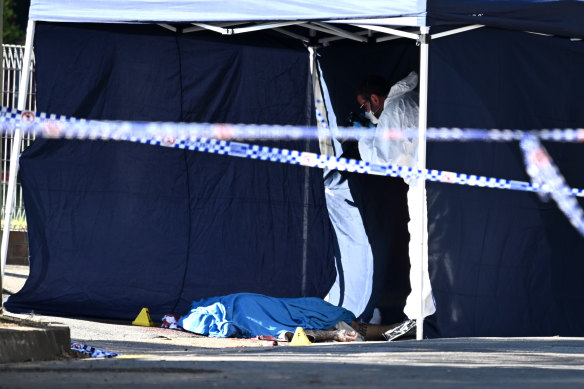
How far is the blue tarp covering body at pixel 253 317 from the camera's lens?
31.0 feet

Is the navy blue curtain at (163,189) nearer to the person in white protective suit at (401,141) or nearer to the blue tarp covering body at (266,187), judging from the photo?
the blue tarp covering body at (266,187)

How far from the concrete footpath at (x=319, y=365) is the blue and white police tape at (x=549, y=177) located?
1014 mm

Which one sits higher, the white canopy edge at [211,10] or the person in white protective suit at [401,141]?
the white canopy edge at [211,10]

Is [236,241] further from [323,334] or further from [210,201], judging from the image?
[323,334]

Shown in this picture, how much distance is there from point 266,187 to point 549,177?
2.66 meters

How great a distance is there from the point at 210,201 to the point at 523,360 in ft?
13.6

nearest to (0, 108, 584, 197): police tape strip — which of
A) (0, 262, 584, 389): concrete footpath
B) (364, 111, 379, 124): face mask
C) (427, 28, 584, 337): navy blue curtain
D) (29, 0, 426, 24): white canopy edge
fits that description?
(427, 28, 584, 337): navy blue curtain

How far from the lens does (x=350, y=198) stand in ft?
35.4

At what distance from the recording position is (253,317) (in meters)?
9.52

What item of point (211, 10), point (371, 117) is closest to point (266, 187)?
point (371, 117)

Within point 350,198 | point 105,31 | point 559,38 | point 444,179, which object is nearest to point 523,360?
point 444,179

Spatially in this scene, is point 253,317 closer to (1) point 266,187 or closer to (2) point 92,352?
(1) point 266,187

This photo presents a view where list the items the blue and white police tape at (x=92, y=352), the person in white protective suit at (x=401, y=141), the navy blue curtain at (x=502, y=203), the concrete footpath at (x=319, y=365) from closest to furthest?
the concrete footpath at (x=319, y=365) → the blue and white police tape at (x=92, y=352) → the navy blue curtain at (x=502, y=203) → the person in white protective suit at (x=401, y=141)

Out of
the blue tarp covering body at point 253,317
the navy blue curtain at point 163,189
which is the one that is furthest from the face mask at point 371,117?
the blue tarp covering body at point 253,317
